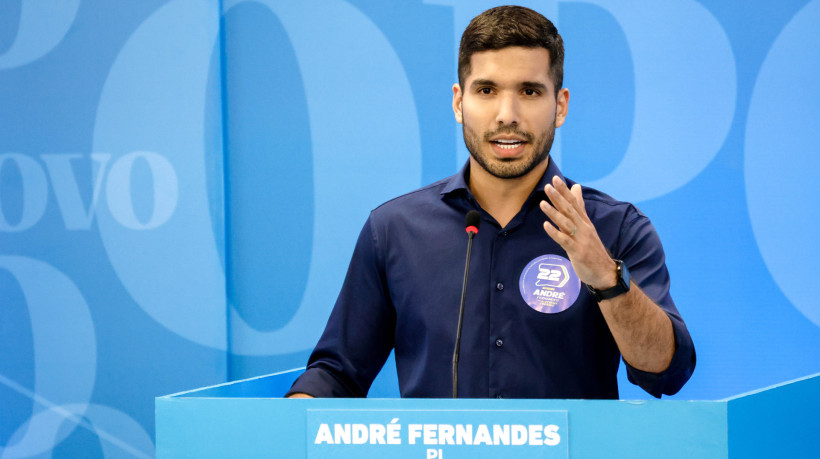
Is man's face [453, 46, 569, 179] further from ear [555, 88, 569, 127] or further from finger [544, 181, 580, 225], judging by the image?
finger [544, 181, 580, 225]

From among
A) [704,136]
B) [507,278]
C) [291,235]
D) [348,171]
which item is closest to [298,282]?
[291,235]

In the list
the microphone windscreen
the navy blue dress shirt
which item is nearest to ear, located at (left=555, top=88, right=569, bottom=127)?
the navy blue dress shirt

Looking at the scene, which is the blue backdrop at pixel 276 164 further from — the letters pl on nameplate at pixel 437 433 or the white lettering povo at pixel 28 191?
the letters pl on nameplate at pixel 437 433

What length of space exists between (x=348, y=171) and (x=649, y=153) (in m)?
1.01

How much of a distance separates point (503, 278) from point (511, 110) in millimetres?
356

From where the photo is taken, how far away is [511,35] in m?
1.69

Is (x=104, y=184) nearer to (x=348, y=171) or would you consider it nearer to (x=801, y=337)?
(x=348, y=171)

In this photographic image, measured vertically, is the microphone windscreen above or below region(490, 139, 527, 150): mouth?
below

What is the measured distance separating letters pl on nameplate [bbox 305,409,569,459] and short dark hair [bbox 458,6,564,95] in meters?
0.86

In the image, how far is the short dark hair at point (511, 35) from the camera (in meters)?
1.69

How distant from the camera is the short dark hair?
1692 mm

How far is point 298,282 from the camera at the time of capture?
112 inches

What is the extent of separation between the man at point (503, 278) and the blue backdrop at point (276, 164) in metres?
0.98

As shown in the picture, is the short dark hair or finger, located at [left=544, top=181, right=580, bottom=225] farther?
the short dark hair
